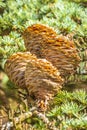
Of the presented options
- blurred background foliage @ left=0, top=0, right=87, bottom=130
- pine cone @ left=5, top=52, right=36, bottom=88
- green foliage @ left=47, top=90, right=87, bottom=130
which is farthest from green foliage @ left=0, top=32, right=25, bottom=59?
green foliage @ left=47, top=90, right=87, bottom=130

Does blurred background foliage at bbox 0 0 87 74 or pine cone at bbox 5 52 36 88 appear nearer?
pine cone at bbox 5 52 36 88

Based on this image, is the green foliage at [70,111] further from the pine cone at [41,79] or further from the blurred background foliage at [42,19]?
the blurred background foliage at [42,19]

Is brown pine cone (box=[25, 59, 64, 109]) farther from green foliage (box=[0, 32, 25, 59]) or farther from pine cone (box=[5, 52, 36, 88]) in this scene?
green foliage (box=[0, 32, 25, 59])

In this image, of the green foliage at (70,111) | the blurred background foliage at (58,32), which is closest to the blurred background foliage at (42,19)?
the blurred background foliage at (58,32)

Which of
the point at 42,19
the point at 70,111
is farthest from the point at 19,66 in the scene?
the point at 42,19

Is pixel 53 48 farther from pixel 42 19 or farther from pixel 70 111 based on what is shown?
pixel 42 19

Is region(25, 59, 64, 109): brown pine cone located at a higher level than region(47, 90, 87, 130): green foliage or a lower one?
higher

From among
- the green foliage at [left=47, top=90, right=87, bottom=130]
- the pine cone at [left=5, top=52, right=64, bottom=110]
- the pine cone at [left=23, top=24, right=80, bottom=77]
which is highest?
the pine cone at [left=23, top=24, right=80, bottom=77]

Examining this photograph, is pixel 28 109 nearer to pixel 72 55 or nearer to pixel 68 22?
pixel 72 55
